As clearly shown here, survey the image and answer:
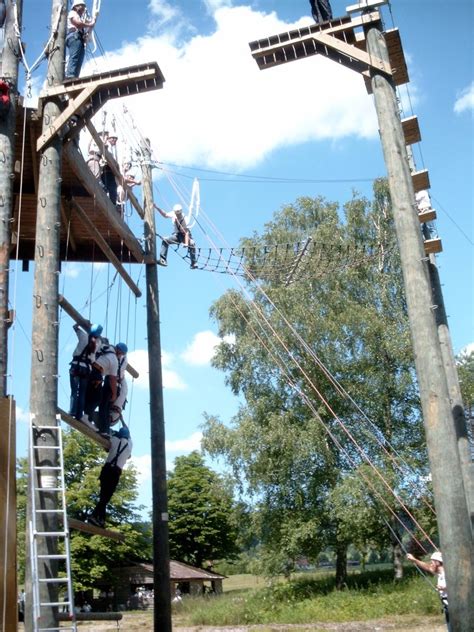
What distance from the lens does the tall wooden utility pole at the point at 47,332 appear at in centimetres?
670

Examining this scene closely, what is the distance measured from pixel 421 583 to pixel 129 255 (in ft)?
55.9

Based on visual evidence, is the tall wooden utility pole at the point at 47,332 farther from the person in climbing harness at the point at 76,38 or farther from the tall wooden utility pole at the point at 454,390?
the tall wooden utility pole at the point at 454,390

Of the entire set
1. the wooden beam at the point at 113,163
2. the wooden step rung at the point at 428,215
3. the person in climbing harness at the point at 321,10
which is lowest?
the wooden step rung at the point at 428,215

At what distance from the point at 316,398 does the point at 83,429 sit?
57.5 ft

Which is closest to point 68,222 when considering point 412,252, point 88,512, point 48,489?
point 48,489

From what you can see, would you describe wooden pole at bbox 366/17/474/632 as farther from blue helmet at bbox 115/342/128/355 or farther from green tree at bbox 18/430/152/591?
green tree at bbox 18/430/152/591

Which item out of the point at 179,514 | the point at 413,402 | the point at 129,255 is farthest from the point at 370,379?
the point at 179,514

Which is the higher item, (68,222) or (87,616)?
(68,222)

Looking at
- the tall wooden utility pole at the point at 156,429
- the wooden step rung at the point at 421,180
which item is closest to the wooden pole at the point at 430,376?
the wooden step rung at the point at 421,180

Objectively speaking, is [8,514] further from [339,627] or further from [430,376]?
[339,627]

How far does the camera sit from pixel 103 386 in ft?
31.1

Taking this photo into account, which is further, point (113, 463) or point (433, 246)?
point (113, 463)

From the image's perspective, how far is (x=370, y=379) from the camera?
989 inches

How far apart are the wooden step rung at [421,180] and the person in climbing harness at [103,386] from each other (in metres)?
4.25
